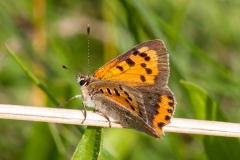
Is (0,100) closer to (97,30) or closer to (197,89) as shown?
(97,30)

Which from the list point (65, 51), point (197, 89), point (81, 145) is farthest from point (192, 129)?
point (65, 51)

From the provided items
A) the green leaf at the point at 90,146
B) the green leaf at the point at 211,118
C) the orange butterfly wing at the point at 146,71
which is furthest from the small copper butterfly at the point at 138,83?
the green leaf at the point at 90,146

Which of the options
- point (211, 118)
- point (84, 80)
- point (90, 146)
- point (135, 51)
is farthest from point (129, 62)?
point (90, 146)

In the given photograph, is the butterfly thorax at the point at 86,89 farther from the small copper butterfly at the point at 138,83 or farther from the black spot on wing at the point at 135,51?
the black spot on wing at the point at 135,51

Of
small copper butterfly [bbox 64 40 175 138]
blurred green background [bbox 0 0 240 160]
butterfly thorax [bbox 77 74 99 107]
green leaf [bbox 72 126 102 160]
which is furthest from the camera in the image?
blurred green background [bbox 0 0 240 160]

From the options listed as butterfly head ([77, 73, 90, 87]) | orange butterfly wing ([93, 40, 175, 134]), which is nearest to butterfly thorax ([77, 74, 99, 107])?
butterfly head ([77, 73, 90, 87])

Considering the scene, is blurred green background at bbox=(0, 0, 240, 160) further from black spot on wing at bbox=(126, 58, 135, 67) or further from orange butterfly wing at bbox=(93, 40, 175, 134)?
black spot on wing at bbox=(126, 58, 135, 67)

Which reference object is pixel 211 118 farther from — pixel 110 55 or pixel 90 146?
pixel 110 55
